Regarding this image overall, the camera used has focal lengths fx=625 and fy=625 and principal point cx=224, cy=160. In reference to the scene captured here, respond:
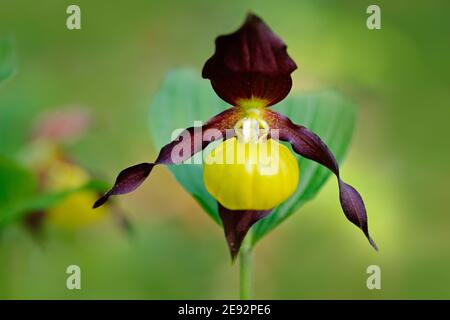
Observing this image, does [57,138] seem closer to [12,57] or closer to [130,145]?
[12,57]

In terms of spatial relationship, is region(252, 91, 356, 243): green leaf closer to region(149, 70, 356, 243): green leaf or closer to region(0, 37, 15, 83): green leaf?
region(149, 70, 356, 243): green leaf

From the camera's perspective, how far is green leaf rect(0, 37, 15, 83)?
3.01 ft

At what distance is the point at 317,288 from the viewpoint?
107 inches

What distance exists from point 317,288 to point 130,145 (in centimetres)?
122

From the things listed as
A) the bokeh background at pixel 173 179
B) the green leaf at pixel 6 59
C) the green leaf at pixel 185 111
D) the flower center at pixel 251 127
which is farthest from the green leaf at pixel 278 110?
the bokeh background at pixel 173 179

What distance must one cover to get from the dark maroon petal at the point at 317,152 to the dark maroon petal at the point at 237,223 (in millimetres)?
120

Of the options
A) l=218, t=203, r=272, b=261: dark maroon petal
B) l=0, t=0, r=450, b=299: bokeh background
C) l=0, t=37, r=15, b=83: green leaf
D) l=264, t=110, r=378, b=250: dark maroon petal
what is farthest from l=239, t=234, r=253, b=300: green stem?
l=0, t=0, r=450, b=299: bokeh background

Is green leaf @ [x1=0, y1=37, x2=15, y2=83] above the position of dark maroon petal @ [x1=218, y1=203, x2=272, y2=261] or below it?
above

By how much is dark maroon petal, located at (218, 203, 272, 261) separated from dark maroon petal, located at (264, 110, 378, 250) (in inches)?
4.7

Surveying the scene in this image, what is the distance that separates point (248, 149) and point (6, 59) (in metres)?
0.40

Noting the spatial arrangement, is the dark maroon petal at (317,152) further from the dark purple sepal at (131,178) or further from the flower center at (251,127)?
the dark purple sepal at (131,178)

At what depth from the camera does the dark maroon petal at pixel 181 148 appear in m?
0.94

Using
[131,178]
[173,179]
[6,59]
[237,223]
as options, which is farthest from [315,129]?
[173,179]

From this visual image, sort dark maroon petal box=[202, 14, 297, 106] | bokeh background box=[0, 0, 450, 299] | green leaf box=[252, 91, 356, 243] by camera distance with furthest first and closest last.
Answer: bokeh background box=[0, 0, 450, 299] < green leaf box=[252, 91, 356, 243] < dark maroon petal box=[202, 14, 297, 106]
